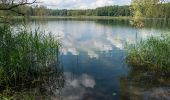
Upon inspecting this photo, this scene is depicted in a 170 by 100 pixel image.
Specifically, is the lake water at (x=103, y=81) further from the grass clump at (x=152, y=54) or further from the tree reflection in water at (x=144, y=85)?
the grass clump at (x=152, y=54)

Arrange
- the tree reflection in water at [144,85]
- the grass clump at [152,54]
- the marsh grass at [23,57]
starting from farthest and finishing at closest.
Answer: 1. the grass clump at [152,54]
2. the marsh grass at [23,57]
3. the tree reflection in water at [144,85]

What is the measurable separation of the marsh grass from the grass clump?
17.1 feet

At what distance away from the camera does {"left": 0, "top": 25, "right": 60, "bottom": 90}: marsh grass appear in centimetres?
1142

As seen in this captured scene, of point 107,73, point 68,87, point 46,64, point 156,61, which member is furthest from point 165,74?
point 46,64

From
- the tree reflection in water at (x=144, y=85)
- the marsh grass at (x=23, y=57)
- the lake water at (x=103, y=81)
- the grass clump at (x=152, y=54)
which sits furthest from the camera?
the grass clump at (x=152, y=54)

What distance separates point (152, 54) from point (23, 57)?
7319 millimetres

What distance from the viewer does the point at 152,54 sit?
15.3 meters

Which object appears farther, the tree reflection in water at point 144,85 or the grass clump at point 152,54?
the grass clump at point 152,54

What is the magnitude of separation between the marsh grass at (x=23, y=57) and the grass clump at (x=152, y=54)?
5.22m

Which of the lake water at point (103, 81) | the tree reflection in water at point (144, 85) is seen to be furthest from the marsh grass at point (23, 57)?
the tree reflection in water at point (144, 85)

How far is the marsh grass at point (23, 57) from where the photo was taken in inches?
450

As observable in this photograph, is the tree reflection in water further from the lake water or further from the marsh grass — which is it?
the marsh grass

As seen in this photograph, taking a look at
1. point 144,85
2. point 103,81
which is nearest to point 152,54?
point 144,85

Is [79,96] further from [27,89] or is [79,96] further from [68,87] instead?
[27,89]
